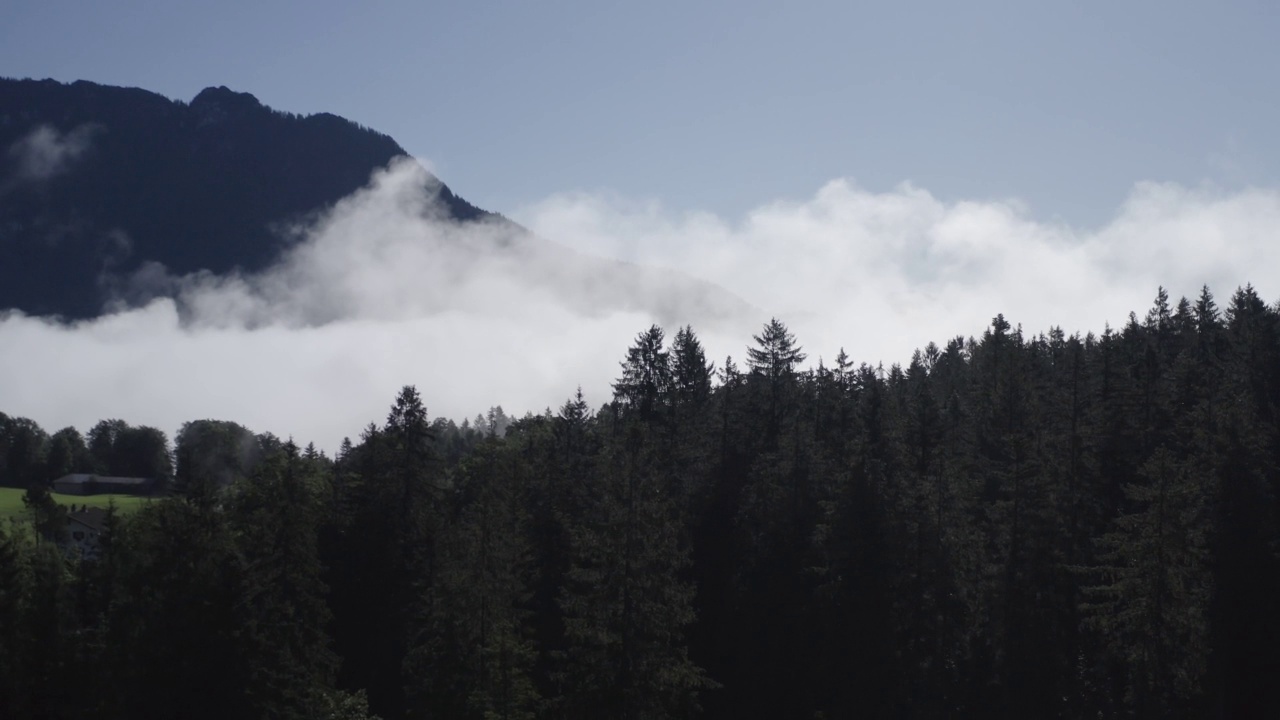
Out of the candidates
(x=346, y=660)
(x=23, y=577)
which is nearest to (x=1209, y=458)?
(x=346, y=660)

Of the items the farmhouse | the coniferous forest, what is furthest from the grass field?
the coniferous forest

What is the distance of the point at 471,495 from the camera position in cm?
7025

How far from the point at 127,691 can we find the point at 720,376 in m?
44.5

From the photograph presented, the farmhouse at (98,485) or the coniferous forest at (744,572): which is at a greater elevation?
the farmhouse at (98,485)

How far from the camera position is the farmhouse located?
147625 millimetres

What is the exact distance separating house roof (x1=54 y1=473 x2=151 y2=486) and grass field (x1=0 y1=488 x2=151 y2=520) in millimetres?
4403

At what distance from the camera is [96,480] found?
150875 millimetres

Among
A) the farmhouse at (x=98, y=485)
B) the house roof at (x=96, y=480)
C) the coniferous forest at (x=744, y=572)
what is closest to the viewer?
the coniferous forest at (x=744, y=572)

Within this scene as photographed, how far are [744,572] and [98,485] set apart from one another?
420 feet

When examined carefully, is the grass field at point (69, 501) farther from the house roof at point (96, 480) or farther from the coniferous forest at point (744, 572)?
the coniferous forest at point (744, 572)

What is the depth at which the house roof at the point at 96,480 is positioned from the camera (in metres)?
149

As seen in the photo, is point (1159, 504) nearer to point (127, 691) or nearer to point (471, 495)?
point (127, 691)

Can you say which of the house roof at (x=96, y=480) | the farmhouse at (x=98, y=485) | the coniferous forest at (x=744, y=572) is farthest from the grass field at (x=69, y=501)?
the coniferous forest at (x=744, y=572)

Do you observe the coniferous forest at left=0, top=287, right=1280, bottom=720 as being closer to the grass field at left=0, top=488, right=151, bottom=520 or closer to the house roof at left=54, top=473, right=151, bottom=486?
the grass field at left=0, top=488, right=151, bottom=520
